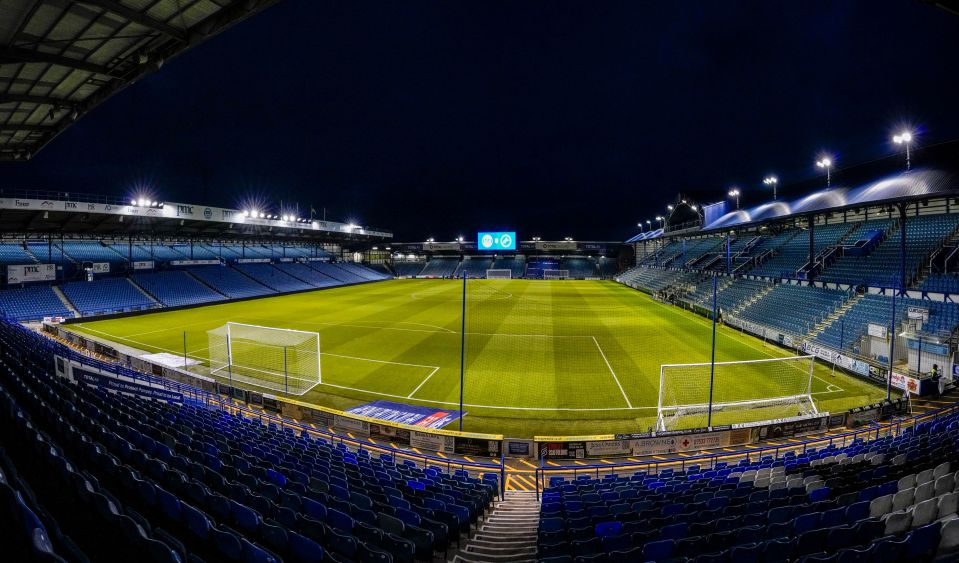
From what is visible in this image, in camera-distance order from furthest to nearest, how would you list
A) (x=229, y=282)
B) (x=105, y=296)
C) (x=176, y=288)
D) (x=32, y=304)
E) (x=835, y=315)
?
(x=229, y=282), (x=176, y=288), (x=105, y=296), (x=32, y=304), (x=835, y=315)

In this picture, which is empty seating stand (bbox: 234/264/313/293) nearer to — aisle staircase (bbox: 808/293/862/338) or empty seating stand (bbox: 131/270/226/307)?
empty seating stand (bbox: 131/270/226/307)

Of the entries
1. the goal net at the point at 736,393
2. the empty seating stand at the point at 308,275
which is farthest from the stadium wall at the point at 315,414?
the empty seating stand at the point at 308,275

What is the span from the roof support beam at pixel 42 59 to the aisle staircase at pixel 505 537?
13.5 metres

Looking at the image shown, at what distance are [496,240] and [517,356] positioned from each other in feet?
166

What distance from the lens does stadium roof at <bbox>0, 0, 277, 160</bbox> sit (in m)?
8.22

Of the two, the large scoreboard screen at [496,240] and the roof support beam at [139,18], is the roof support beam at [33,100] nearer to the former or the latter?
the roof support beam at [139,18]

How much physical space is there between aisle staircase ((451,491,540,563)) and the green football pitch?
5.20 metres

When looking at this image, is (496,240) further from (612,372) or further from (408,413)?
(408,413)

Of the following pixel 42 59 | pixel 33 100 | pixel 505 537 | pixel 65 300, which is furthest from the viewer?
pixel 65 300

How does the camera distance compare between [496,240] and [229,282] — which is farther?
[496,240]

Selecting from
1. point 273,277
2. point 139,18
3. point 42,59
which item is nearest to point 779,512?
point 139,18

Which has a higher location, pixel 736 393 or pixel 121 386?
pixel 121 386

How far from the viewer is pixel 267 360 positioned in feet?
67.5

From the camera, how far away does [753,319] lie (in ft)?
92.4
